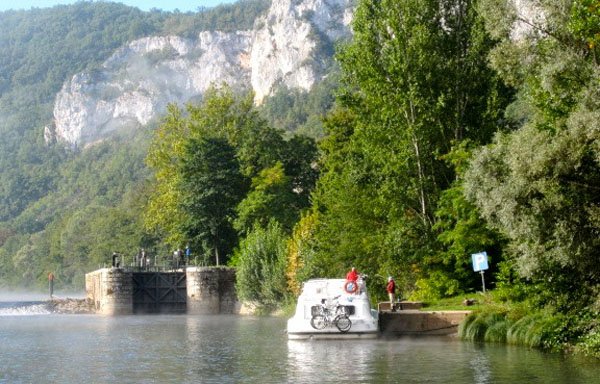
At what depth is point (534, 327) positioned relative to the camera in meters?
31.5

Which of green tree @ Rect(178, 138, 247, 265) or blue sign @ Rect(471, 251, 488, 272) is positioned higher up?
green tree @ Rect(178, 138, 247, 265)

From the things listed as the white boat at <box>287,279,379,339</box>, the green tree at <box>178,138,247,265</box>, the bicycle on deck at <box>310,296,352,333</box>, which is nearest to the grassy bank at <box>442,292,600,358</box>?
the white boat at <box>287,279,379,339</box>

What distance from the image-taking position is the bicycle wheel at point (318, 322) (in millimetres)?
37500

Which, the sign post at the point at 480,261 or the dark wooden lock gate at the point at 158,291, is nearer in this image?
the sign post at the point at 480,261

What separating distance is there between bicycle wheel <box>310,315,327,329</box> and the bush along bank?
519 cm

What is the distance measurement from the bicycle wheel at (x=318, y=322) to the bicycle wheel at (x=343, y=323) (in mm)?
488

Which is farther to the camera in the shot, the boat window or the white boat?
the boat window

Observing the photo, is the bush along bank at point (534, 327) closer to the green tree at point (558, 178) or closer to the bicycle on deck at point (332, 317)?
the green tree at point (558, 178)

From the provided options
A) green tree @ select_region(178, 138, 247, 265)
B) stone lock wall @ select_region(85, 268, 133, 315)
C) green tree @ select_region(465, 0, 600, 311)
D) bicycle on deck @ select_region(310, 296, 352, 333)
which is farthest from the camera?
green tree @ select_region(178, 138, 247, 265)

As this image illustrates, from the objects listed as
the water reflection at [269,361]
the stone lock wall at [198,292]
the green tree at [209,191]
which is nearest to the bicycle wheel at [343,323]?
the water reflection at [269,361]

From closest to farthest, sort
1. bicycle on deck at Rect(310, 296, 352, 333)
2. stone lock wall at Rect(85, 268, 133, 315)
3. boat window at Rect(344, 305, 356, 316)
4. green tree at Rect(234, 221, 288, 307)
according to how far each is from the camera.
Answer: bicycle on deck at Rect(310, 296, 352, 333), boat window at Rect(344, 305, 356, 316), green tree at Rect(234, 221, 288, 307), stone lock wall at Rect(85, 268, 133, 315)

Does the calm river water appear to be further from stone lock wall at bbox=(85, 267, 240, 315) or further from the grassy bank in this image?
stone lock wall at bbox=(85, 267, 240, 315)

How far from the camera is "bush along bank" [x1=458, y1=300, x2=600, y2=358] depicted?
28656mm

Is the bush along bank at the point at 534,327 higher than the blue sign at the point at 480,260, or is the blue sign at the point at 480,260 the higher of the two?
the blue sign at the point at 480,260
